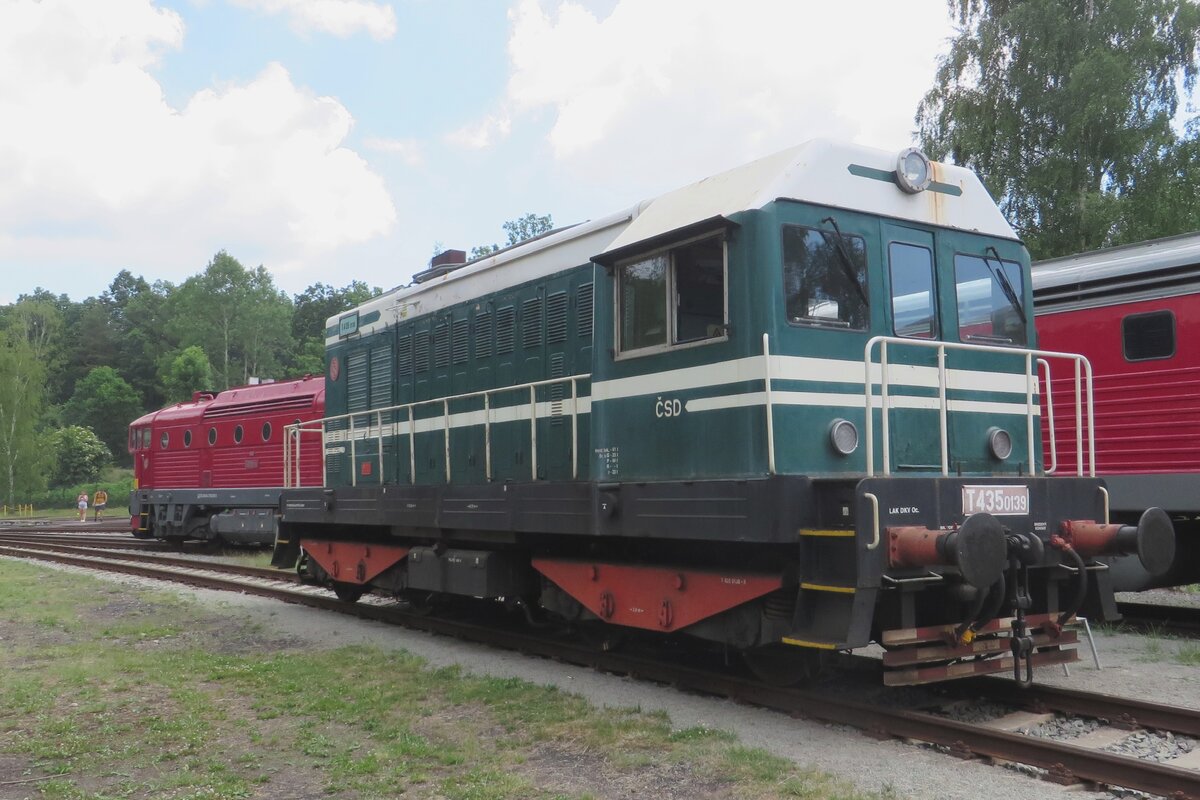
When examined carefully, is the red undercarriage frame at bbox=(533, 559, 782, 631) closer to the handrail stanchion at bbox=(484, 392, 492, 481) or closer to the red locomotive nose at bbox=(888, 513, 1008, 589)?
the red locomotive nose at bbox=(888, 513, 1008, 589)

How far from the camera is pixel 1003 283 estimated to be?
731cm

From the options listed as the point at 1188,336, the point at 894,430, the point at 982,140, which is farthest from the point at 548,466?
the point at 982,140

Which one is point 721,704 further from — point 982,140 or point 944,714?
point 982,140

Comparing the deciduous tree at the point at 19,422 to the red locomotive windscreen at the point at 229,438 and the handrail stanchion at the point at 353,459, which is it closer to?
the red locomotive windscreen at the point at 229,438

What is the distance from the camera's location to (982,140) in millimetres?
24359

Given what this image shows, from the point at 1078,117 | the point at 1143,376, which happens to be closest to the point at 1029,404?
the point at 1143,376

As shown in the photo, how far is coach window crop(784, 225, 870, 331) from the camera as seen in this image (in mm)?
6312

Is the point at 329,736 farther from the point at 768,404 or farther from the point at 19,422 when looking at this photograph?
the point at 19,422

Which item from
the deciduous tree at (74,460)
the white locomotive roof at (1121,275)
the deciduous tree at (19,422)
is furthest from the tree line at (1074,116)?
the deciduous tree at (74,460)

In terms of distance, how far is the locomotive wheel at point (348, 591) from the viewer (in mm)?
12164

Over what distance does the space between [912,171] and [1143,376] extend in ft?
13.4

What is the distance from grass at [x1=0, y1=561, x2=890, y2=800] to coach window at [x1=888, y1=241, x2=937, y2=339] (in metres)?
3.08

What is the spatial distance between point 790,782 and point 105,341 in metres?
102

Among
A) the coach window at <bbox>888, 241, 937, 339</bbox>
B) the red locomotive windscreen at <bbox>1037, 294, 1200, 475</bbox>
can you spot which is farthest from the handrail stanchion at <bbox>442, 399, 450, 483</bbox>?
the red locomotive windscreen at <bbox>1037, 294, 1200, 475</bbox>
